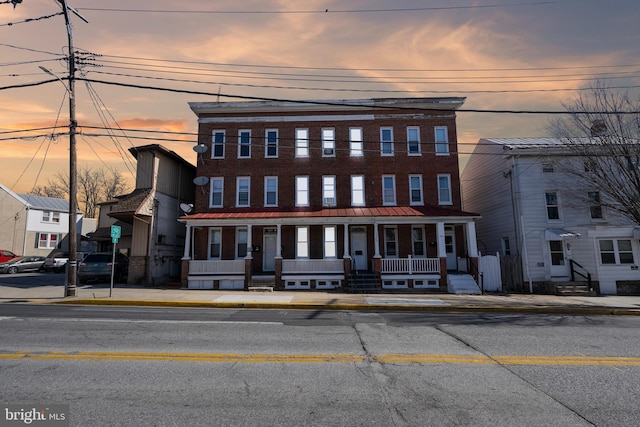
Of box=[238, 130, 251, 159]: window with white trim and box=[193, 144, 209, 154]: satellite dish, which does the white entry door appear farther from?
box=[193, 144, 209, 154]: satellite dish

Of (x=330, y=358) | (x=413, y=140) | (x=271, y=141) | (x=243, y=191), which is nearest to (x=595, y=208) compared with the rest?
(x=413, y=140)

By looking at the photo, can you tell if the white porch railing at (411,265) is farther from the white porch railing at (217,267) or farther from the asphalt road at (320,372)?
the asphalt road at (320,372)

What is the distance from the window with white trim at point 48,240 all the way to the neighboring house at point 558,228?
42377mm

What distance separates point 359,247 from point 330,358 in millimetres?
15319

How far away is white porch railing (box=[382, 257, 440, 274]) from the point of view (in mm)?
18500

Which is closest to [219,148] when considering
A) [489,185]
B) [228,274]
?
[228,274]

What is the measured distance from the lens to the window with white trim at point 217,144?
2266cm

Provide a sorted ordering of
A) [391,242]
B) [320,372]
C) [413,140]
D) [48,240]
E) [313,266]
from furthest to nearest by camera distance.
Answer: [48,240] < [413,140] < [391,242] < [313,266] < [320,372]

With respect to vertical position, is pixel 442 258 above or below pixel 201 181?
below

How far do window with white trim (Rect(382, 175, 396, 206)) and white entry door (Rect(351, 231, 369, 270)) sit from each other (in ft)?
7.57

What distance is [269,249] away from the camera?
2156 centimetres

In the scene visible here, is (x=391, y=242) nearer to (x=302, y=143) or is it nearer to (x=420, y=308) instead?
(x=302, y=143)

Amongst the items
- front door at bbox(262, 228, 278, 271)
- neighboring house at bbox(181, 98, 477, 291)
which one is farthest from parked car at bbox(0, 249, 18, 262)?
front door at bbox(262, 228, 278, 271)

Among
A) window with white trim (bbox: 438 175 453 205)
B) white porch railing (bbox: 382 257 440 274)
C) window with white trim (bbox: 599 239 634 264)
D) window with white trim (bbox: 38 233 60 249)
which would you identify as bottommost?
white porch railing (bbox: 382 257 440 274)
